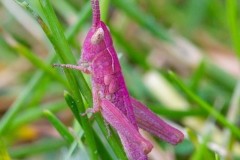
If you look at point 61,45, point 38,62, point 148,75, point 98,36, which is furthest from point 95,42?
point 148,75

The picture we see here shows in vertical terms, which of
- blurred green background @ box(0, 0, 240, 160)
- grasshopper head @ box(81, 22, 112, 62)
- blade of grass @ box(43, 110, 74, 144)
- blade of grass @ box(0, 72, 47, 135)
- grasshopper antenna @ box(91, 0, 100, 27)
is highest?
grasshopper antenna @ box(91, 0, 100, 27)

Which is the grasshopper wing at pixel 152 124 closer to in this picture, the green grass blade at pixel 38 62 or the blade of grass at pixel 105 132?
the blade of grass at pixel 105 132

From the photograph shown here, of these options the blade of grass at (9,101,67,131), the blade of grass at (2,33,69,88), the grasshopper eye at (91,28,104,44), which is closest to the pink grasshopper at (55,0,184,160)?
the grasshopper eye at (91,28,104,44)

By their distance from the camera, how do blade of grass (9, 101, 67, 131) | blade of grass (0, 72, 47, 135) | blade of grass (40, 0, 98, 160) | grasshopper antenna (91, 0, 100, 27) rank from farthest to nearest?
blade of grass (9, 101, 67, 131) → blade of grass (0, 72, 47, 135) → grasshopper antenna (91, 0, 100, 27) → blade of grass (40, 0, 98, 160)

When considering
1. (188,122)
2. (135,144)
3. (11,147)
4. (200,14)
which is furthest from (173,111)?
(200,14)

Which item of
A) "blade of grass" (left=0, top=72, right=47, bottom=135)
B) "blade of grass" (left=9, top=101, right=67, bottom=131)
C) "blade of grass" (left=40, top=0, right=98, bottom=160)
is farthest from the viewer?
"blade of grass" (left=9, top=101, right=67, bottom=131)

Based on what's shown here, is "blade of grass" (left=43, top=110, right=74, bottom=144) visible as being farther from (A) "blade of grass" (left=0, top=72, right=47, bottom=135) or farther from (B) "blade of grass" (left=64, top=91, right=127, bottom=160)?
(A) "blade of grass" (left=0, top=72, right=47, bottom=135)

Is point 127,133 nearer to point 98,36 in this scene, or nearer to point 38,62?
point 98,36

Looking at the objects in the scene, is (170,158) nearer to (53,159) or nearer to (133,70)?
(53,159)

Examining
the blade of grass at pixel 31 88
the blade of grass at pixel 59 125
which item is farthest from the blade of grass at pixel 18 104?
the blade of grass at pixel 59 125
